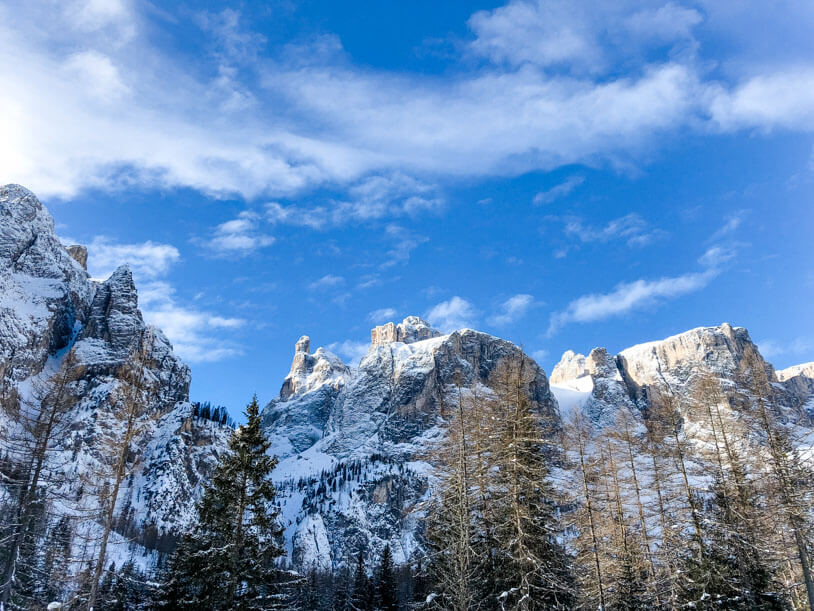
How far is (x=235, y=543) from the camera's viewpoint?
23172 mm

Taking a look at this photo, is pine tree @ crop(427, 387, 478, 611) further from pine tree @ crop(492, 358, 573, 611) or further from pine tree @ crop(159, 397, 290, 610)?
pine tree @ crop(159, 397, 290, 610)

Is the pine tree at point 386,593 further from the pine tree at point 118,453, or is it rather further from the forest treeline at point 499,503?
the pine tree at point 118,453

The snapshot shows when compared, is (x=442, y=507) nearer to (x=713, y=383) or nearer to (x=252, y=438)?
(x=252, y=438)

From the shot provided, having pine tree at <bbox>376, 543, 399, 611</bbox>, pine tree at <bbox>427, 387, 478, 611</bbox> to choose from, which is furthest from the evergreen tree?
pine tree at <bbox>427, 387, 478, 611</bbox>

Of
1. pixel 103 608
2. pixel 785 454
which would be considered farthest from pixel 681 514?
pixel 103 608

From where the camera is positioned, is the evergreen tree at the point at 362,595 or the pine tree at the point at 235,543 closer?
the pine tree at the point at 235,543

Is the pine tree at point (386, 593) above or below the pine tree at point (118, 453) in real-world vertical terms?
below

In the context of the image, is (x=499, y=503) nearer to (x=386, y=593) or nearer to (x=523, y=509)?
(x=523, y=509)

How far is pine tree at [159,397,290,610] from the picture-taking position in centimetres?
2291

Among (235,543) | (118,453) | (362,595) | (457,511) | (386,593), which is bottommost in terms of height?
(386,593)

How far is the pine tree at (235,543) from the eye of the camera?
2291cm

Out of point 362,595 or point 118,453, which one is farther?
point 362,595

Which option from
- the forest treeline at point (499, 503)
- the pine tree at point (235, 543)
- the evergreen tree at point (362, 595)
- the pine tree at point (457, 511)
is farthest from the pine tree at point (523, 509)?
the evergreen tree at point (362, 595)

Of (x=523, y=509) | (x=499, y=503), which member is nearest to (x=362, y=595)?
(x=499, y=503)
